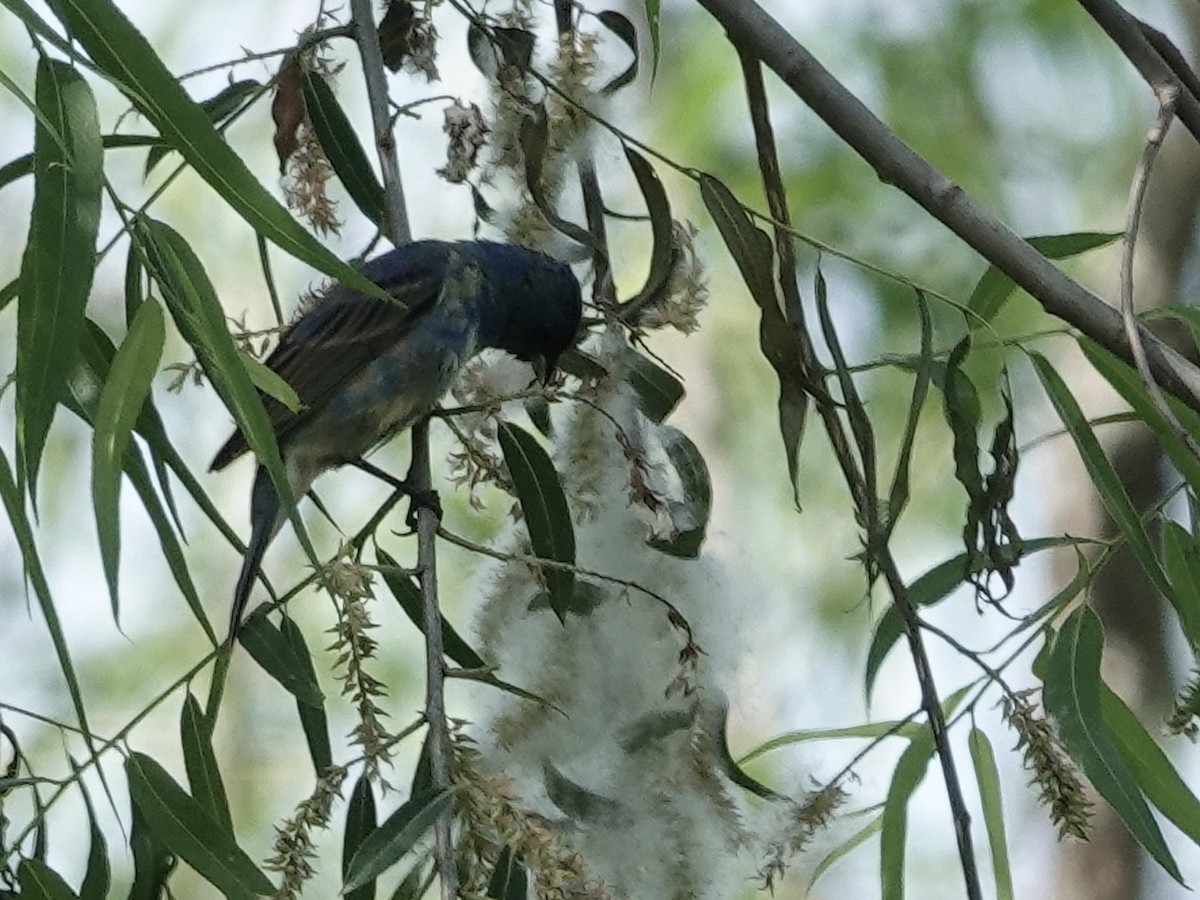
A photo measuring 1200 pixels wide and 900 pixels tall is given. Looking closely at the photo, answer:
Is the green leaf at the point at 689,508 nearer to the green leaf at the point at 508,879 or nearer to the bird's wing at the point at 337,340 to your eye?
the green leaf at the point at 508,879

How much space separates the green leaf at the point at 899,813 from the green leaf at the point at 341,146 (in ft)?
2.48

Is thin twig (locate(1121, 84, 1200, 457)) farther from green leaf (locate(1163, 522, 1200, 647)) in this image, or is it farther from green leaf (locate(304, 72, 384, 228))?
green leaf (locate(304, 72, 384, 228))

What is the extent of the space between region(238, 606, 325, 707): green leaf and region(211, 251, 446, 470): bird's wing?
71 cm

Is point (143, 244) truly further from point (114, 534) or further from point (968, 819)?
point (968, 819)

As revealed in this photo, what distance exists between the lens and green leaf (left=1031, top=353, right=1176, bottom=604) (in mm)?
1378

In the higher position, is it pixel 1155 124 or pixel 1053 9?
pixel 1053 9

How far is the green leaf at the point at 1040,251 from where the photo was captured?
1659 millimetres

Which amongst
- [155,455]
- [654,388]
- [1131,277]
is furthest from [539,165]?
[1131,277]

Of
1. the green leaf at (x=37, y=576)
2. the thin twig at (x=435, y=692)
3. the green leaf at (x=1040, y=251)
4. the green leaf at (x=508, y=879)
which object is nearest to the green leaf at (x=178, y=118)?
the green leaf at (x=37, y=576)

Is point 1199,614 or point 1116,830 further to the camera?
point 1116,830

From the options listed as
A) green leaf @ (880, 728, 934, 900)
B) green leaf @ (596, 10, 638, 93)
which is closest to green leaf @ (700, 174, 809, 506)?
green leaf @ (596, 10, 638, 93)

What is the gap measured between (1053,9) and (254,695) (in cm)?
254

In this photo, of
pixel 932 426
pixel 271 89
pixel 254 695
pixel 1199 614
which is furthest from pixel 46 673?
pixel 1199 614

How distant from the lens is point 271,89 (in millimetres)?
1787
